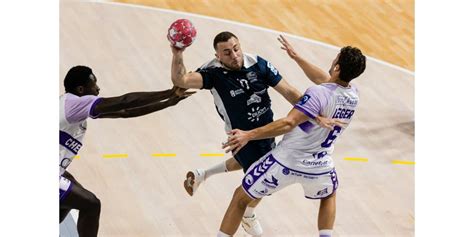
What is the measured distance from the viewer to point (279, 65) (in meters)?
12.1

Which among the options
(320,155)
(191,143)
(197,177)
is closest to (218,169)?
(197,177)

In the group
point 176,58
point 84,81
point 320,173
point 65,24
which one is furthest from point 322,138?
point 65,24

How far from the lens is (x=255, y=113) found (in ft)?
26.4

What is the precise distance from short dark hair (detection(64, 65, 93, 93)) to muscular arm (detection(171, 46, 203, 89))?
26.8 inches

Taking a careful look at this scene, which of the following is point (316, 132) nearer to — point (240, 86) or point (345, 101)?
point (345, 101)

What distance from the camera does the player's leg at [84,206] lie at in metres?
7.87

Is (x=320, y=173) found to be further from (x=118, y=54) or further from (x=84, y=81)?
(x=118, y=54)

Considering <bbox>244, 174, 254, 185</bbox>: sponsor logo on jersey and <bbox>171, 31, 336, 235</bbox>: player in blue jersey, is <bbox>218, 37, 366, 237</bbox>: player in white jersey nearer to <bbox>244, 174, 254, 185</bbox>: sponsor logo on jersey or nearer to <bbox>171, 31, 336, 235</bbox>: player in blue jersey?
<bbox>244, 174, 254, 185</bbox>: sponsor logo on jersey

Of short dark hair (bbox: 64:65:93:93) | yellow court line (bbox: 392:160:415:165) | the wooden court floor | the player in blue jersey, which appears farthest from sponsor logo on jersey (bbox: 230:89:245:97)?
yellow court line (bbox: 392:160:415:165)

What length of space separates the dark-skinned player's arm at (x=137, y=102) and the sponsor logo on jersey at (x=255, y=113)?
0.50 m

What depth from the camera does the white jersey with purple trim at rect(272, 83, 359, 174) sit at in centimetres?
745

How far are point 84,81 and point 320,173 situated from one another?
1933 mm

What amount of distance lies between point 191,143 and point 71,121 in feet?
9.56

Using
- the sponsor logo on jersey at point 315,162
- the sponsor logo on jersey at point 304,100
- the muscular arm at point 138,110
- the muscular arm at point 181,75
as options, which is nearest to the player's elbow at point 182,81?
the muscular arm at point 181,75
